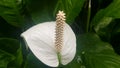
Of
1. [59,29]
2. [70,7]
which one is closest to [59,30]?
[59,29]

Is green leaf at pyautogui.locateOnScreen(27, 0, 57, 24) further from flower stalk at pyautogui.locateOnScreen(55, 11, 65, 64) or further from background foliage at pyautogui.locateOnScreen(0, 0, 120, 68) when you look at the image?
flower stalk at pyautogui.locateOnScreen(55, 11, 65, 64)

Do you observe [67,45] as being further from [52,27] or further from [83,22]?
[83,22]

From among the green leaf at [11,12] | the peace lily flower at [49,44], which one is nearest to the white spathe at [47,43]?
the peace lily flower at [49,44]

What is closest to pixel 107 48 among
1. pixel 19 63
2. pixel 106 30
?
pixel 106 30

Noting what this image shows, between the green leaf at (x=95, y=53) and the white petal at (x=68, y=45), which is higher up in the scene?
the white petal at (x=68, y=45)

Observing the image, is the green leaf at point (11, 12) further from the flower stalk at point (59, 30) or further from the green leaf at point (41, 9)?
the flower stalk at point (59, 30)

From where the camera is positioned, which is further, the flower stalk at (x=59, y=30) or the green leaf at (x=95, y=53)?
the green leaf at (x=95, y=53)

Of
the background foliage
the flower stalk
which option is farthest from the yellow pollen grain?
the background foliage

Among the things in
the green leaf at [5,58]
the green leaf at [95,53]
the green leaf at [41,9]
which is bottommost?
the green leaf at [95,53]
